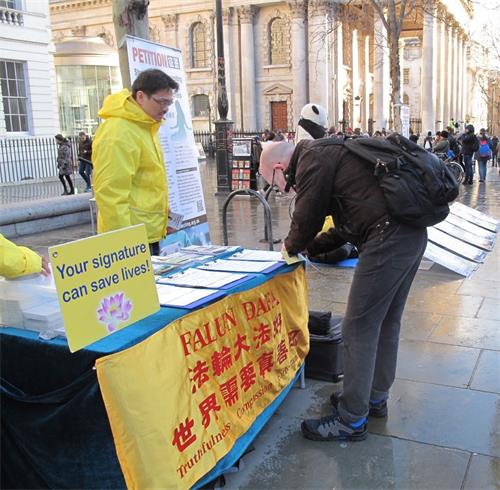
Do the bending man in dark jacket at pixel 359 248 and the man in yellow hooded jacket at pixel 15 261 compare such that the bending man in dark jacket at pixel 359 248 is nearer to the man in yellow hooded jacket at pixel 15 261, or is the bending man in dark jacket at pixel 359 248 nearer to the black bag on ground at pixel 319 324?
the black bag on ground at pixel 319 324

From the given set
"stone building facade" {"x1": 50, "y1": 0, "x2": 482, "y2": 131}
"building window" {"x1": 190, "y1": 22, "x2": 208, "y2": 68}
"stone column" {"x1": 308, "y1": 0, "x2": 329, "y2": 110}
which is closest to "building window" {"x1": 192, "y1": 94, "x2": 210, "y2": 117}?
"stone building facade" {"x1": 50, "y1": 0, "x2": 482, "y2": 131}

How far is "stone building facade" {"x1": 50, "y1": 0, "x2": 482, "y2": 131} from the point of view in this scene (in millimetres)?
43406

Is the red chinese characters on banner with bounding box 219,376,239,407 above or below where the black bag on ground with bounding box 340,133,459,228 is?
below

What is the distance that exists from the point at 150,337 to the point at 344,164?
52.4 inches

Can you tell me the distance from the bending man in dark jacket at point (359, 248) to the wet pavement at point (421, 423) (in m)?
0.20

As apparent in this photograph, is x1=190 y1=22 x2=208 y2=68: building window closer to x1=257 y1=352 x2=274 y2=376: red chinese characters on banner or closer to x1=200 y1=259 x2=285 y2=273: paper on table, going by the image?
x1=200 y1=259 x2=285 y2=273: paper on table

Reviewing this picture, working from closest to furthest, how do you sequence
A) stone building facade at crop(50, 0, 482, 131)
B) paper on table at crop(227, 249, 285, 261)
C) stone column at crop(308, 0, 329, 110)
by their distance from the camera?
paper on table at crop(227, 249, 285, 261) < stone column at crop(308, 0, 329, 110) < stone building facade at crop(50, 0, 482, 131)

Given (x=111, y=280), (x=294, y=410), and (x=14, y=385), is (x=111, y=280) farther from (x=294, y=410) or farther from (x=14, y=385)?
(x=294, y=410)

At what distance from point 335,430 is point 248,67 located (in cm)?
4511

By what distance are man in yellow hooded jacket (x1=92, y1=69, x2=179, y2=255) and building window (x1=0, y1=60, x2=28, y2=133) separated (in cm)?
2155

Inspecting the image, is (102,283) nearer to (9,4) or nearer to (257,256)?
(257,256)

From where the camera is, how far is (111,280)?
7.54 feet

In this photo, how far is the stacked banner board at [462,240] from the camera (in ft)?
24.1

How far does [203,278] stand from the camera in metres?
3.20
